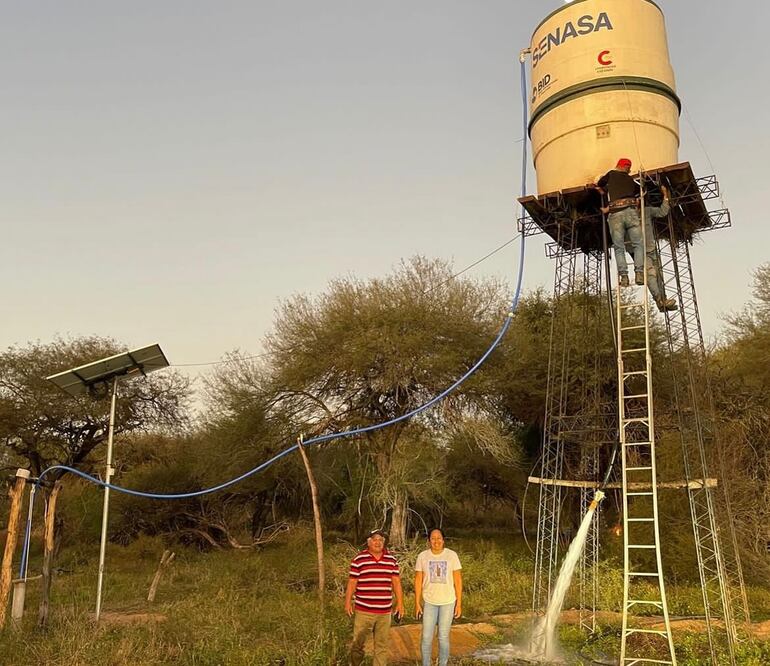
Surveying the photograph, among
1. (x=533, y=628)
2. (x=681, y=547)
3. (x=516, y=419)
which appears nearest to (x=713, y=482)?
(x=533, y=628)

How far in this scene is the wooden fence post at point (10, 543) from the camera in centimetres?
896

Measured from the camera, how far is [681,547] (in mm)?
15523

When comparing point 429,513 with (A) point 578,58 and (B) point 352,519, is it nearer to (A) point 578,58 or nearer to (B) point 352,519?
(B) point 352,519

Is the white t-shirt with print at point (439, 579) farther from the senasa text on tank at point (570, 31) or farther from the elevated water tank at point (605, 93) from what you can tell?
the senasa text on tank at point (570, 31)

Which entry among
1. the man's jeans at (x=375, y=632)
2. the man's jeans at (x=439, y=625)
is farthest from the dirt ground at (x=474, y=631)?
the man's jeans at (x=375, y=632)

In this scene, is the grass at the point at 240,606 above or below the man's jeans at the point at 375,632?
below

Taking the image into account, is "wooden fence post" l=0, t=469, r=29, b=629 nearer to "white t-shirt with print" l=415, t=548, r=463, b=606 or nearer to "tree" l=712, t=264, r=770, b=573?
"white t-shirt with print" l=415, t=548, r=463, b=606

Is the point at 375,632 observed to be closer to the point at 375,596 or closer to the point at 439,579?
the point at 375,596

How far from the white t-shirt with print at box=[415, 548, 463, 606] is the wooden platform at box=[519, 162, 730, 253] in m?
7.48

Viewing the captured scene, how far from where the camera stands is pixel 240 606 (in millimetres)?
13398

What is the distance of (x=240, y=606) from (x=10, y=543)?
579 cm

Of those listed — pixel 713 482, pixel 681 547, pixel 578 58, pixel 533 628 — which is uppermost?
pixel 578 58

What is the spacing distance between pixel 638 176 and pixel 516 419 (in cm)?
1414

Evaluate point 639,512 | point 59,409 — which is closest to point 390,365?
point 639,512
